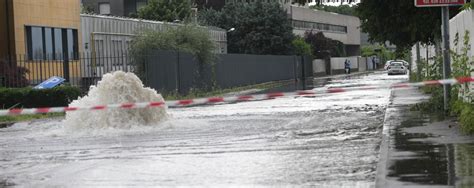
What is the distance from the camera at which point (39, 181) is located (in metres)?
9.50

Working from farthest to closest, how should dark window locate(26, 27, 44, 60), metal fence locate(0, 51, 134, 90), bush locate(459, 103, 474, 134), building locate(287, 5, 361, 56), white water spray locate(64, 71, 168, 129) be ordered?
building locate(287, 5, 361, 56)
dark window locate(26, 27, 44, 60)
metal fence locate(0, 51, 134, 90)
white water spray locate(64, 71, 168, 129)
bush locate(459, 103, 474, 134)

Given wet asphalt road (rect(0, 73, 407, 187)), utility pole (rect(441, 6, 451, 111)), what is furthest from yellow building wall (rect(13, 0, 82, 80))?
utility pole (rect(441, 6, 451, 111))

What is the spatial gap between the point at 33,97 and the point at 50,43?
11.9 m

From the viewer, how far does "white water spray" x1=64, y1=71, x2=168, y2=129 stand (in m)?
16.1

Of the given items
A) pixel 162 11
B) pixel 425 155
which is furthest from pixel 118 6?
pixel 425 155

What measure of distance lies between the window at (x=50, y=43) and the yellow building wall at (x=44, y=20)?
0.78 ft

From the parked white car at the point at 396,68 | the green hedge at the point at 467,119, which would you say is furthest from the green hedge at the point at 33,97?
the parked white car at the point at 396,68

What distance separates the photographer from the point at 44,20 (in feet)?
114

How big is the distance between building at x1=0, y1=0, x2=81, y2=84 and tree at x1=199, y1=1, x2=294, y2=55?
88.3ft

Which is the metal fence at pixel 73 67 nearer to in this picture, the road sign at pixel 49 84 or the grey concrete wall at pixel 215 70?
the grey concrete wall at pixel 215 70

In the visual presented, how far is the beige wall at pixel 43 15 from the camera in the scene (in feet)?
108

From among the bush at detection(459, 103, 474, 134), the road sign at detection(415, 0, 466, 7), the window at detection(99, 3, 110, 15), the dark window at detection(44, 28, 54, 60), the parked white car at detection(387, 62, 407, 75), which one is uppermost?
the window at detection(99, 3, 110, 15)

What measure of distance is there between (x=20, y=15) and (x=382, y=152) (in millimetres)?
25149

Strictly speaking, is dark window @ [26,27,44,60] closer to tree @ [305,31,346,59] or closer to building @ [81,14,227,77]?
building @ [81,14,227,77]
